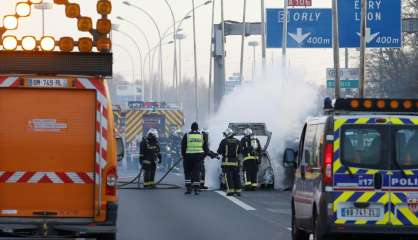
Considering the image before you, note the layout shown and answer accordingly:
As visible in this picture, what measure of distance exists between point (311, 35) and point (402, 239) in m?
27.5

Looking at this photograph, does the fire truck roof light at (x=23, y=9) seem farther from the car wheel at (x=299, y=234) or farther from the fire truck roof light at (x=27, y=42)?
the car wheel at (x=299, y=234)

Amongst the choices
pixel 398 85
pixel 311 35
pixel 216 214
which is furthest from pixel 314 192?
pixel 398 85

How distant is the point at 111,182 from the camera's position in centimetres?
1441

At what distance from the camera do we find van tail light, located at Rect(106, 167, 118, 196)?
47.1 feet

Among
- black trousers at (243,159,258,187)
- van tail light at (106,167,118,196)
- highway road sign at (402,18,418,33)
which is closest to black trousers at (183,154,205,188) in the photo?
black trousers at (243,159,258,187)

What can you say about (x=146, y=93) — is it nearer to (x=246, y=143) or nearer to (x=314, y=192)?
(x=246, y=143)

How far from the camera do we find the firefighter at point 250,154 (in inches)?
1209

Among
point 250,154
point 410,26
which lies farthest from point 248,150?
point 410,26

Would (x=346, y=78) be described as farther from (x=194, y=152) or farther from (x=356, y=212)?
(x=356, y=212)

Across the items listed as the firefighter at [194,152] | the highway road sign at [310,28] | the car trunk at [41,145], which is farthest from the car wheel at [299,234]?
the highway road sign at [310,28]

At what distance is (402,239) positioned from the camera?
14922 millimetres

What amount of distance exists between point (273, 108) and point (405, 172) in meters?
26.6

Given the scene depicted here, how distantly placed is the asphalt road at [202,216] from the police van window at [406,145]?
13.7 feet

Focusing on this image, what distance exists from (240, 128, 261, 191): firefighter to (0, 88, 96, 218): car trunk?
54.1 feet
